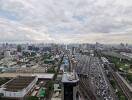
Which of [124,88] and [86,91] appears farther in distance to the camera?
[124,88]

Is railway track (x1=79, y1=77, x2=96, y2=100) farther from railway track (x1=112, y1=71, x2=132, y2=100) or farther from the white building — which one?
the white building

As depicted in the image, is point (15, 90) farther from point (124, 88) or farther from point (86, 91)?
point (124, 88)

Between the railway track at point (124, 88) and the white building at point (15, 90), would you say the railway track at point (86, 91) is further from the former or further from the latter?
the white building at point (15, 90)

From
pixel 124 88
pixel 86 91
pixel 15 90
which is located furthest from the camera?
pixel 124 88

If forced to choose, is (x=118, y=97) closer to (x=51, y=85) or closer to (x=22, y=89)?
(x=51, y=85)

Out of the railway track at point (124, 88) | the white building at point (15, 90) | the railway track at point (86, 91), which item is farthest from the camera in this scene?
the railway track at point (124, 88)

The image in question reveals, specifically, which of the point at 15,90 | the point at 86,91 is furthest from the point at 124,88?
the point at 15,90

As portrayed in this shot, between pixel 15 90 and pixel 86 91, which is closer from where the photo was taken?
pixel 15 90

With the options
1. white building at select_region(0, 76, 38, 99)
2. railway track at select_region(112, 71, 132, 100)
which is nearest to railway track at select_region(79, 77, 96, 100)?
railway track at select_region(112, 71, 132, 100)

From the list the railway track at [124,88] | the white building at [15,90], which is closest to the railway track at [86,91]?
the railway track at [124,88]

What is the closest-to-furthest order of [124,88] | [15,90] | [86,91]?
[15,90], [86,91], [124,88]

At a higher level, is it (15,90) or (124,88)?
(15,90)
